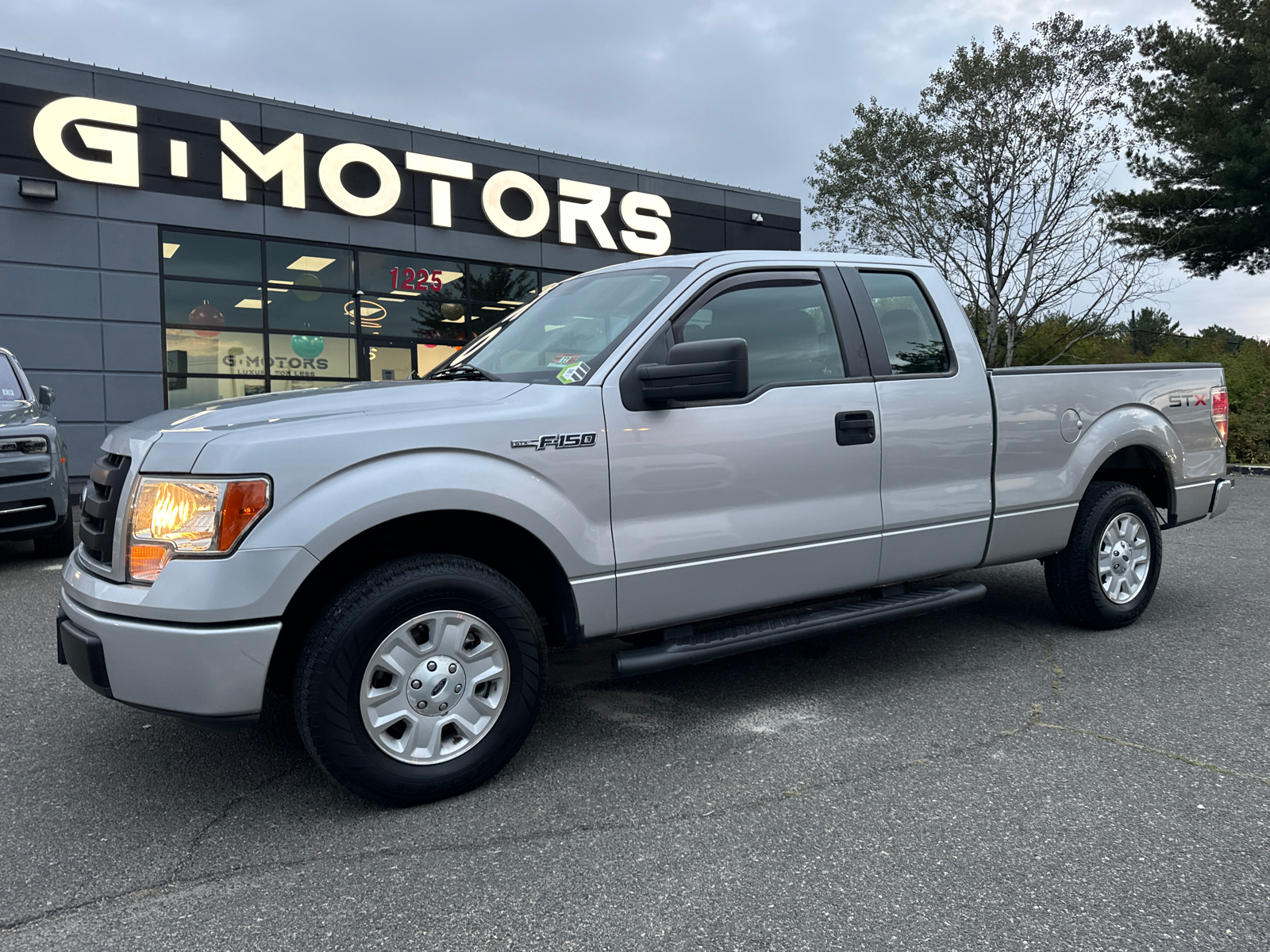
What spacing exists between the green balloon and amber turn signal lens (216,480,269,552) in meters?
13.9

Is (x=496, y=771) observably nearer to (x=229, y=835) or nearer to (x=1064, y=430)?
(x=229, y=835)

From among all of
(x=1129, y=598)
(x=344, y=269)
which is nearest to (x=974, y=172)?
(x=344, y=269)

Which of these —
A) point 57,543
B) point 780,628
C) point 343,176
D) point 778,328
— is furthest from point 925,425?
point 343,176

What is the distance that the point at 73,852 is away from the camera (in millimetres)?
2744

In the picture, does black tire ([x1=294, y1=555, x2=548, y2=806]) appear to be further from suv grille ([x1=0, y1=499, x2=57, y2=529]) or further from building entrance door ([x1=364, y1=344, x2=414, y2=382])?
building entrance door ([x1=364, y1=344, x2=414, y2=382])

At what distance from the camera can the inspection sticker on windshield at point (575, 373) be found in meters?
3.38

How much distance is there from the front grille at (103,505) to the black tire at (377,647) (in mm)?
747

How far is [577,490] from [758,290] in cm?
131

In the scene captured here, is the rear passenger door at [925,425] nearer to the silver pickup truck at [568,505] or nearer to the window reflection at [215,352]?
the silver pickup truck at [568,505]

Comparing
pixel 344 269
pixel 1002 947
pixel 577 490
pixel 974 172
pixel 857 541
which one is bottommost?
pixel 1002 947

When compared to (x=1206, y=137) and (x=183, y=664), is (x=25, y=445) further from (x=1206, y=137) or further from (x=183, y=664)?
(x=1206, y=137)

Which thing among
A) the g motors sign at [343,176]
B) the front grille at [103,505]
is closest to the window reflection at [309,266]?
the g motors sign at [343,176]

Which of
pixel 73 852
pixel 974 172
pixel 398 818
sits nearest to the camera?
pixel 73 852

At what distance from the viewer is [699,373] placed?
320 cm
